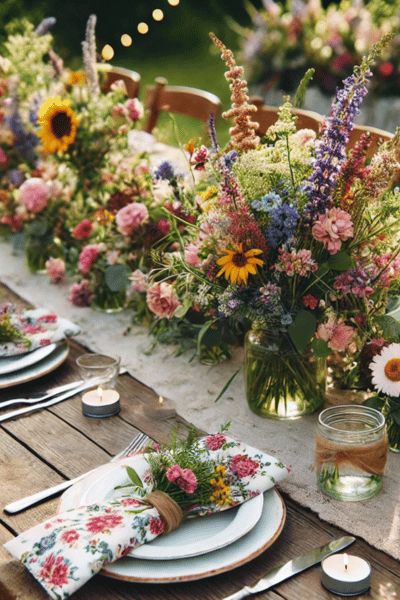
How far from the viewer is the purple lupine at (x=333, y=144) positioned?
4.99 feet

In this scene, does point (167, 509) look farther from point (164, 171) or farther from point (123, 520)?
point (164, 171)

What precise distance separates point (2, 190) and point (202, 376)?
44.0 inches

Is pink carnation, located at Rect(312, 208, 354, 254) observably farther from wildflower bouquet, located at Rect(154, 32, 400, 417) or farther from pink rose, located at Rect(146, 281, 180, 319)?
pink rose, located at Rect(146, 281, 180, 319)

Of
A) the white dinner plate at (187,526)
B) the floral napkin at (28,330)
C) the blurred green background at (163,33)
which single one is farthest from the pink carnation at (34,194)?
the blurred green background at (163,33)

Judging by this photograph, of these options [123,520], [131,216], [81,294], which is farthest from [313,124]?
[123,520]

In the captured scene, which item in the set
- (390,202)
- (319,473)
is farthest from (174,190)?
(319,473)

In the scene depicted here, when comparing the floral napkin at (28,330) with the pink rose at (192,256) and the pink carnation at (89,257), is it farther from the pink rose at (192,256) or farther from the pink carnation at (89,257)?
the pink rose at (192,256)

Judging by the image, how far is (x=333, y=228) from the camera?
1563 millimetres

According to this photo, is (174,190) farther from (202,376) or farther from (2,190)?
(2,190)

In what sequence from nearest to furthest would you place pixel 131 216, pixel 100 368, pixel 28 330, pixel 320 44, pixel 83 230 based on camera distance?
pixel 100 368
pixel 28 330
pixel 131 216
pixel 83 230
pixel 320 44

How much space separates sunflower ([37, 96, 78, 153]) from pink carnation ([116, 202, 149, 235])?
0.32 metres

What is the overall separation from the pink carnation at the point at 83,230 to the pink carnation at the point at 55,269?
8cm

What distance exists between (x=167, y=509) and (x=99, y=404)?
480mm

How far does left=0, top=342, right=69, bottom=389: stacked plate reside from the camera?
6.19ft
